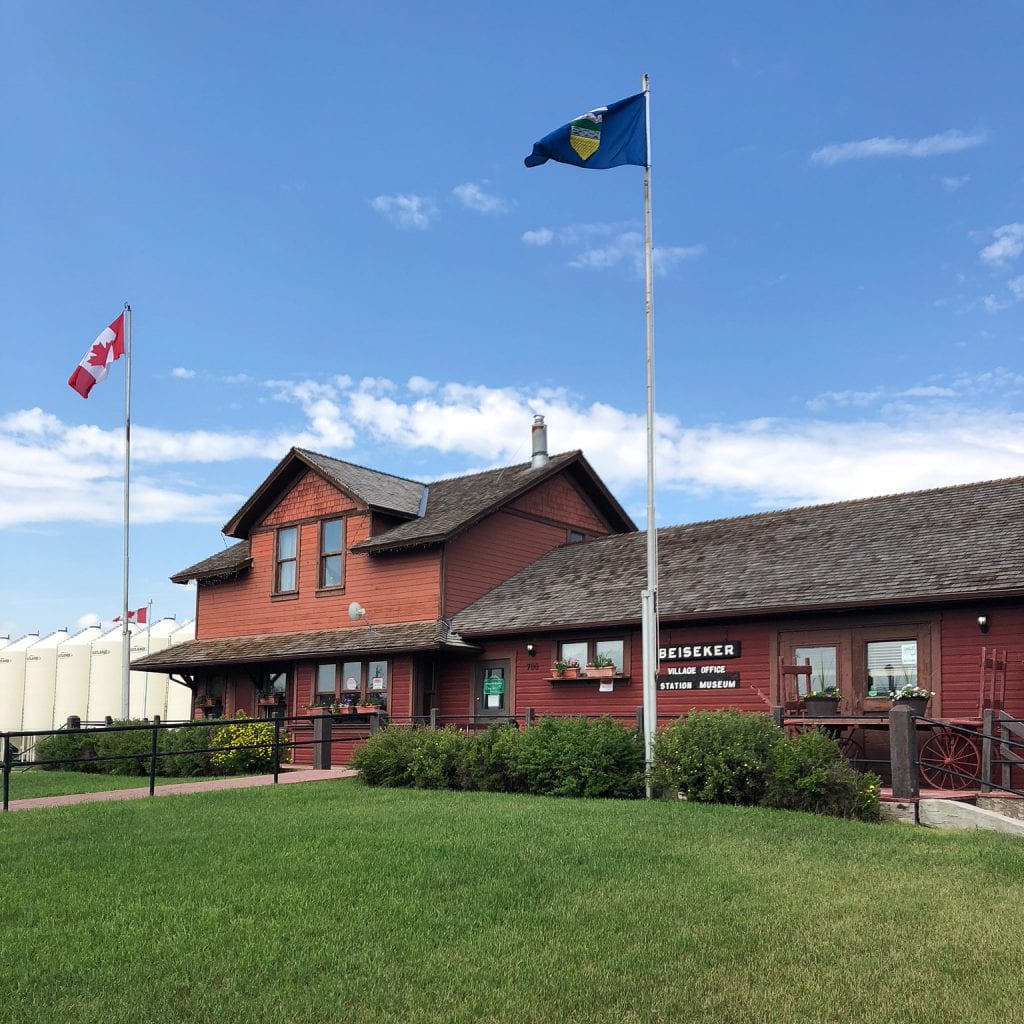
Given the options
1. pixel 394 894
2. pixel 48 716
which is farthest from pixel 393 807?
pixel 48 716

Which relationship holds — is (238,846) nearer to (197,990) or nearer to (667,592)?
(197,990)

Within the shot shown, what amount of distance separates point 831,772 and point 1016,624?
5.53m

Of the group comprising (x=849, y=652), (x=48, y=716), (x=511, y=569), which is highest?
(x=511, y=569)

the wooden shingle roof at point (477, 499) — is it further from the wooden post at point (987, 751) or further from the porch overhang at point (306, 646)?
the wooden post at point (987, 751)

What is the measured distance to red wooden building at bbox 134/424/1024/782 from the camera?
17.6 m

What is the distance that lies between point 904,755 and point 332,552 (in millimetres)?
16810

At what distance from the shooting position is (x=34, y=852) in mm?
10633

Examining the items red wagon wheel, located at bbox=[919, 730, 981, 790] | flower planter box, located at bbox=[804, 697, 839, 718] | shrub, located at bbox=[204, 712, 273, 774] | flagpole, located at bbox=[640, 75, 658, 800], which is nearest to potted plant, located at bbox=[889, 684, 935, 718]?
red wagon wheel, located at bbox=[919, 730, 981, 790]

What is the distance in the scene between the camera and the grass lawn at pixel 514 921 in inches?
240

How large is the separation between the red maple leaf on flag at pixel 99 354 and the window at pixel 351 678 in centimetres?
1011

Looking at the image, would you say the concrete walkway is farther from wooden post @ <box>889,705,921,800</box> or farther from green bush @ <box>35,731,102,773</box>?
wooden post @ <box>889,705,921,800</box>

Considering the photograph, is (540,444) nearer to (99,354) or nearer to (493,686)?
(493,686)

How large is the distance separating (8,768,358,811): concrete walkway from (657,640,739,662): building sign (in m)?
6.14

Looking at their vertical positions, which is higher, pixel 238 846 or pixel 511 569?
pixel 511 569
